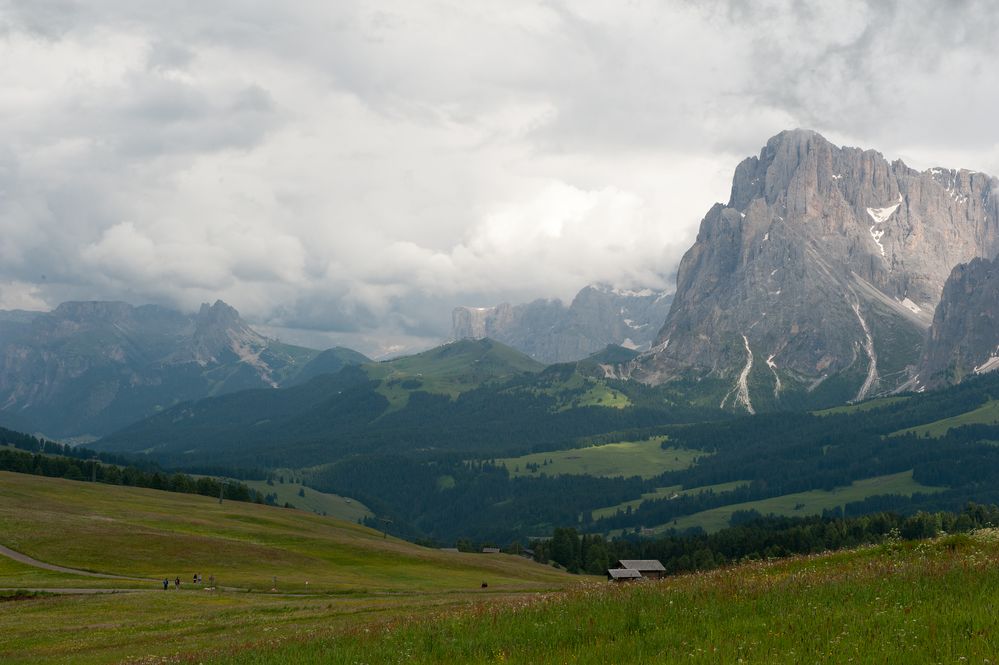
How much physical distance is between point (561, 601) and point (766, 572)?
29.2 ft

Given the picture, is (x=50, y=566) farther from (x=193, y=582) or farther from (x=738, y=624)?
(x=738, y=624)

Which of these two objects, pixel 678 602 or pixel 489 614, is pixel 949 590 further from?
pixel 489 614

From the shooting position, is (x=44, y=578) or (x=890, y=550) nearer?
(x=890, y=550)

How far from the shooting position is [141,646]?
42500 millimetres

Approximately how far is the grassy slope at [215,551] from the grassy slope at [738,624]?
6314 cm

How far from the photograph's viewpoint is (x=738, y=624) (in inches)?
858

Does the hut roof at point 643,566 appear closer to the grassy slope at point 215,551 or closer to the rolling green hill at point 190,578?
the grassy slope at point 215,551

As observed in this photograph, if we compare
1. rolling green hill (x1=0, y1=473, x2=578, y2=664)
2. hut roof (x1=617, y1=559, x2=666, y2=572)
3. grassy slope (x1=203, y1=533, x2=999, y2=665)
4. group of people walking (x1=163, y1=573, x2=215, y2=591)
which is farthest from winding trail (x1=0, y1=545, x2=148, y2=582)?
grassy slope (x1=203, y1=533, x2=999, y2=665)

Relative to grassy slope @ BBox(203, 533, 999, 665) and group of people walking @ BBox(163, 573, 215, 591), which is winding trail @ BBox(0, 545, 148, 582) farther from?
grassy slope @ BBox(203, 533, 999, 665)

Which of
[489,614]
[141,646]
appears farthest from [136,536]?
[489,614]

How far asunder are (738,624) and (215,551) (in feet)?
327

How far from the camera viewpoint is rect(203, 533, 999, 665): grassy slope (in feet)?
60.2

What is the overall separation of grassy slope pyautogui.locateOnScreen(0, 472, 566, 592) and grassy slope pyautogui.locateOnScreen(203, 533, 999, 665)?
63144 mm

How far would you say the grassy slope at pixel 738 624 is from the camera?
60.2 ft
